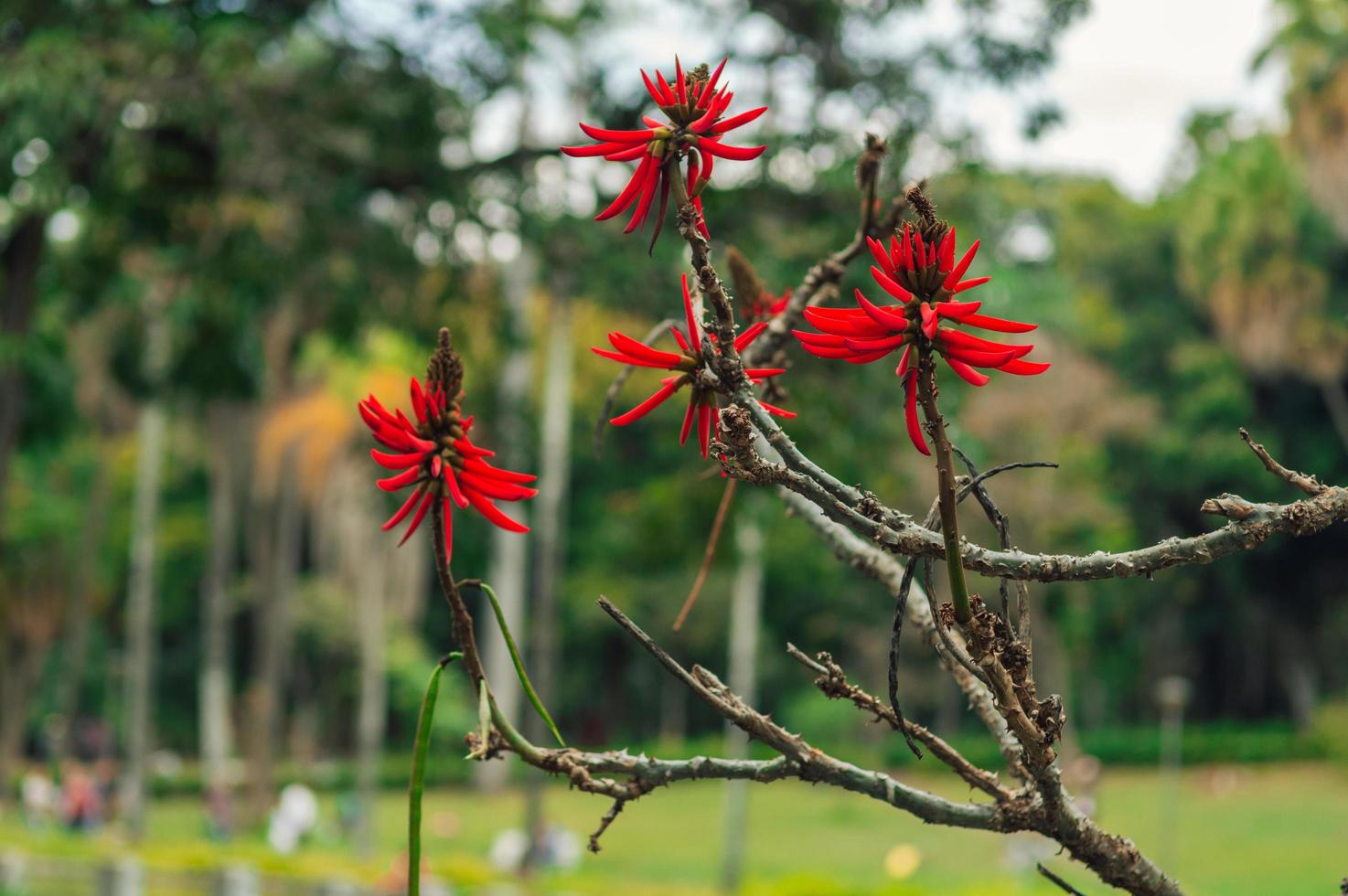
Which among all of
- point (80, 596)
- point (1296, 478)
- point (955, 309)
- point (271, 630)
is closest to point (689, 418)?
point (955, 309)

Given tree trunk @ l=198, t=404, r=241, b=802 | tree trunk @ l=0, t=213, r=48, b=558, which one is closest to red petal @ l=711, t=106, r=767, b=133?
tree trunk @ l=0, t=213, r=48, b=558

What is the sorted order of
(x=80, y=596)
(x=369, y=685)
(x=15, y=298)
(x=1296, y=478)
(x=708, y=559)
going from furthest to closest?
1. (x=80, y=596)
2. (x=369, y=685)
3. (x=15, y=298)
4. (x=708, y=559)
5. (x=1296, y=478)

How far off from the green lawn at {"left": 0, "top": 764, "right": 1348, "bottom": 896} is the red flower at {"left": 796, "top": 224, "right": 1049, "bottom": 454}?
11051mm

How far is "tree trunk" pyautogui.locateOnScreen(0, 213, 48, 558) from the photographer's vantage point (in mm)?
8375

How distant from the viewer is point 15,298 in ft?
27.7

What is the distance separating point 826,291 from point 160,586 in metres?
35.4

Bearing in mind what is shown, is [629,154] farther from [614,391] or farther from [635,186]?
[614,391]

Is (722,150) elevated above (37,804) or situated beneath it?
elevated above

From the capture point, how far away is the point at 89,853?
1739cm

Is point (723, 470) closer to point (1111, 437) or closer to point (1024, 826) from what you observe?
point (1024, 826)

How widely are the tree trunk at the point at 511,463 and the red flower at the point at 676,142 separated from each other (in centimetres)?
253

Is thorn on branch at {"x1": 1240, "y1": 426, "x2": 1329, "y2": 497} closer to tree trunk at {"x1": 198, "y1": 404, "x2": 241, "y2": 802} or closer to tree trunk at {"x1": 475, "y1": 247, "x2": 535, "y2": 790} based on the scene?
tree trunk at {"x1": 475, "y1": 247, "x2": 535, "y2": 790}

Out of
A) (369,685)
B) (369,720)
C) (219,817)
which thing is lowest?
(219,817)

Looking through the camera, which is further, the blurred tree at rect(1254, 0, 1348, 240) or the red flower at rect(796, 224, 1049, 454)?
the blurred tree at rect(1254, 0, 1348, 240)
